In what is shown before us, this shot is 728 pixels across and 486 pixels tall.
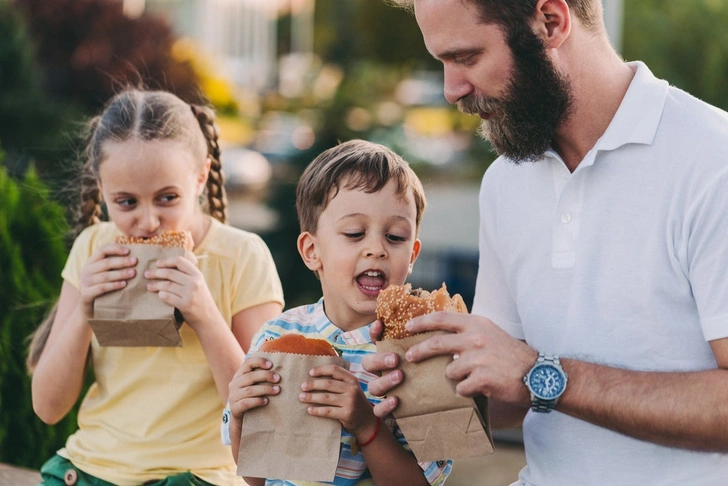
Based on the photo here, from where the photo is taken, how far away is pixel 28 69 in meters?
16.5

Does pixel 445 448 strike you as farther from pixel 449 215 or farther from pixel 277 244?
pixel 449 215

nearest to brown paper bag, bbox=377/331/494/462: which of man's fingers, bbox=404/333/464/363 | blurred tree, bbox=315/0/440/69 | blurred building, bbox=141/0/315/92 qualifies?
man's fingers, bbox=404/333/464/363

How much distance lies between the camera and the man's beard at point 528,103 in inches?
103

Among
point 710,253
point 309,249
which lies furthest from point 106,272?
point 710,253

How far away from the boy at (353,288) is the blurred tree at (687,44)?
13728mm

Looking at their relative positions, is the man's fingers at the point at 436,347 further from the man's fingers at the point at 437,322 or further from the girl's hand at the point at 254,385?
the girl's hand at the point at 254,385

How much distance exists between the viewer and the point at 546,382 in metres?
2.30

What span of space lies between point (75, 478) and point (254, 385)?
105 cm

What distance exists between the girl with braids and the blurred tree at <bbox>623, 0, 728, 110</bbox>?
13493mm

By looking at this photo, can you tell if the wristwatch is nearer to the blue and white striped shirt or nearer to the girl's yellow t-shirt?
the blue and white striped shirt

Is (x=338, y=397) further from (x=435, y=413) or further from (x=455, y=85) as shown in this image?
(x=455, y=85)

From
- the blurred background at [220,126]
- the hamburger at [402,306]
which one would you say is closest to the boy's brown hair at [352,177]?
the hamburger at [402,306]

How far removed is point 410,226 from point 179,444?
1098mm

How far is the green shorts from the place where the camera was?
9.70 feet
